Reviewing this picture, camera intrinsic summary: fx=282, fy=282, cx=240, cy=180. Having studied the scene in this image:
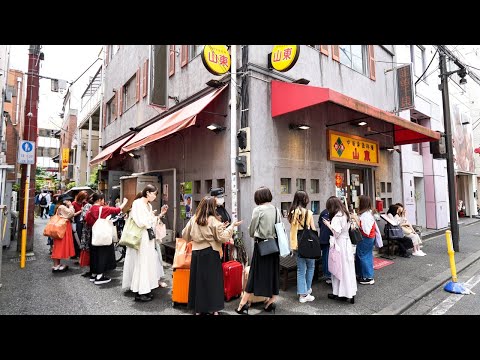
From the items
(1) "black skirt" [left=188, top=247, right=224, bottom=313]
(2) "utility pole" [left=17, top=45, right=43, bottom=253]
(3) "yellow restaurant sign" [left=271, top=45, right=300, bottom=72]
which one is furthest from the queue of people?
(3) "yellow restaurant sign" [left=271, top=45, right=300, bottom=72]

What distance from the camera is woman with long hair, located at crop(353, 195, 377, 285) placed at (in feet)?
19.7

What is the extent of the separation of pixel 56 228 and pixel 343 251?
21.3 ft

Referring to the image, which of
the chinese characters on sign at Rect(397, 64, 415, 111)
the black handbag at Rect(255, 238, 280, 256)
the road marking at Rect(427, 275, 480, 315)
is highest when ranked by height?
the chinese characters on sign at Rect(397, 64, 415, 111)

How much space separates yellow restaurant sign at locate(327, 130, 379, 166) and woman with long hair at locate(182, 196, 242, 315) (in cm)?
542

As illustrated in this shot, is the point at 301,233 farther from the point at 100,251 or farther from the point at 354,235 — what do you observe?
the point at 100,251

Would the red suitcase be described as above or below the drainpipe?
below

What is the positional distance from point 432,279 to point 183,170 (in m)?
7.15

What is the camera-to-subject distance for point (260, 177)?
6648 mm

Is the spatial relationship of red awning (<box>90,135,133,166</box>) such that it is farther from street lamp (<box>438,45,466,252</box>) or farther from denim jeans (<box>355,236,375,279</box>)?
street lamp (<box>438,45,466,252</box>)

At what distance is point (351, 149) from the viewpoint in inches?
369

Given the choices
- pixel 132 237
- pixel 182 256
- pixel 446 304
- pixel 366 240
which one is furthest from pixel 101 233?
pixel 446 304

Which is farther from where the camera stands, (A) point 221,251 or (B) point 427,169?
(B) point 427,169

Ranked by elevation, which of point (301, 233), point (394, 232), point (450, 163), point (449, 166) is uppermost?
point (450, 163)
